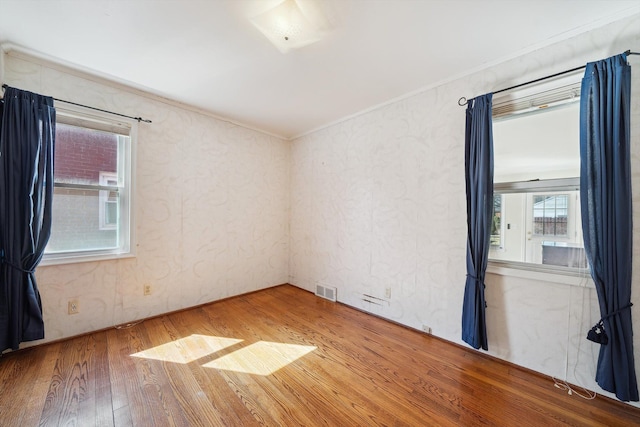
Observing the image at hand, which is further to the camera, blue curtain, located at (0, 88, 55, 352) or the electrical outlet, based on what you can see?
the electrical outlet

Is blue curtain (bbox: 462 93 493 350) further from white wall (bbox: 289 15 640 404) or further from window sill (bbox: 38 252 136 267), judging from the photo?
window sill (bbox: 38 252 136 267)

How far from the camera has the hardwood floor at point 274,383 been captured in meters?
1.45

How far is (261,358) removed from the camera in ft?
6.69

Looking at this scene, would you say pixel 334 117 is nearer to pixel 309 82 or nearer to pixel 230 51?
pixel 309 82

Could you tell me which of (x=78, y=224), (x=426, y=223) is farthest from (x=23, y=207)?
(x=426, y=223)

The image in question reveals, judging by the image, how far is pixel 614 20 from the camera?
158 cm

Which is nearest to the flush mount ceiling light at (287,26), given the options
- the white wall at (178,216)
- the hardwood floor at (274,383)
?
the white wall at (178,216)

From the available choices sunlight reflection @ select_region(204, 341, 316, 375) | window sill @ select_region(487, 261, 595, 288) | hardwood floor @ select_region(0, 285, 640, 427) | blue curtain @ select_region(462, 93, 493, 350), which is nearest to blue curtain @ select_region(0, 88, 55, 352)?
hardwood floor @ select_region(0, 285, 640, 427)

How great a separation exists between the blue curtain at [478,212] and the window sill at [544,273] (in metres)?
0.14

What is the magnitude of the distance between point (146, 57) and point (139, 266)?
204 cm

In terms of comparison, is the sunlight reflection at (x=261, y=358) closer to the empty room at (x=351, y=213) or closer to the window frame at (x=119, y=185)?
the empty room at (x=351, y=213)

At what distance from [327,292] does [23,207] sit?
313cm

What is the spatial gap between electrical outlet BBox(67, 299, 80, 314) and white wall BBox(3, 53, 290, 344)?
0.03 meters

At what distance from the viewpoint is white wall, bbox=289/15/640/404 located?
5.61ft
